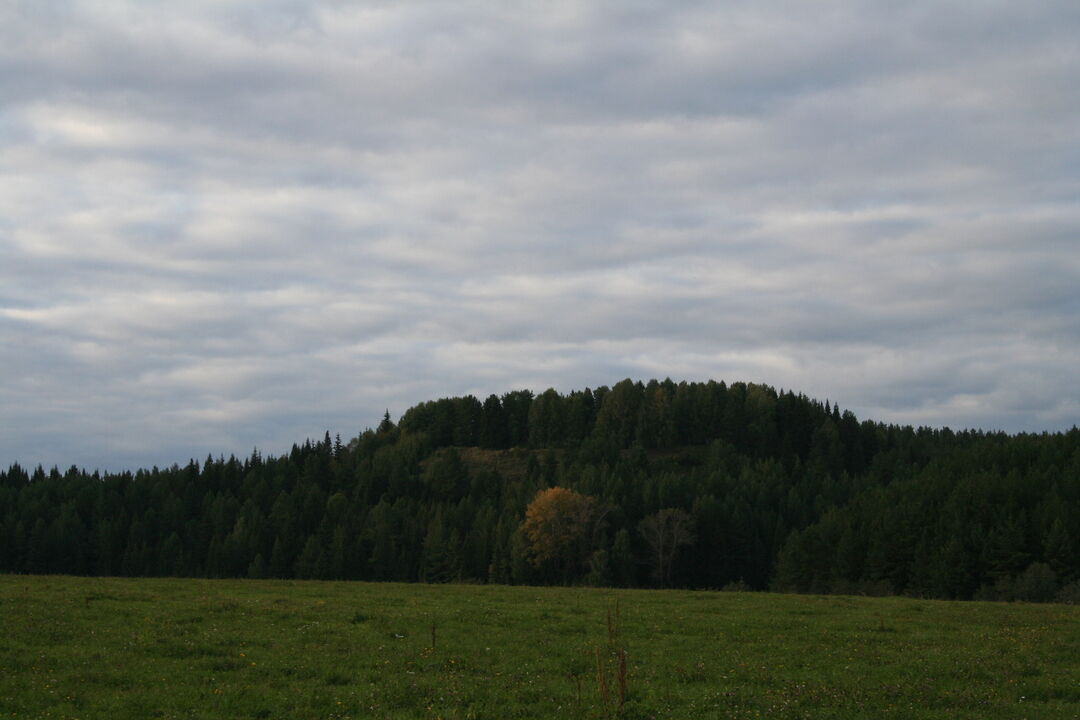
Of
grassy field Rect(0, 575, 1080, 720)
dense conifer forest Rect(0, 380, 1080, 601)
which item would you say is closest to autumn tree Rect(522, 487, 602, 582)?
dense conifer forest Rect(0, 380, 1080, 601)

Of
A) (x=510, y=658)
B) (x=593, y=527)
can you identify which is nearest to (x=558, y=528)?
(x=593, y=527)

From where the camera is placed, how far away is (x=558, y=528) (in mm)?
115312

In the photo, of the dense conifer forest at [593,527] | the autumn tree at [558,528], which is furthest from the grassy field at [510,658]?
the autumn tree at [558,528]

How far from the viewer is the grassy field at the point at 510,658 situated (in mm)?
19906

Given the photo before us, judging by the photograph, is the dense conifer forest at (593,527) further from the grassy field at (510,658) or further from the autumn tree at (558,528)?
the grassy field at (510,658)

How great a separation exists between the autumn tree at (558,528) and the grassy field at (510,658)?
247 feet

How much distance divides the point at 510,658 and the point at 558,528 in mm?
90326

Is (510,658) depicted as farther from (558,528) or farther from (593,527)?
(593,527)

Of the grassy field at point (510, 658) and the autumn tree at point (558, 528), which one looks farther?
the autumn tree at point (558, 528)

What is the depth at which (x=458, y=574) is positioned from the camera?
420 ft

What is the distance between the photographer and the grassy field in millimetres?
19906

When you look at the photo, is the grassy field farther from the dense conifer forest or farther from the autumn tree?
the autumn tree

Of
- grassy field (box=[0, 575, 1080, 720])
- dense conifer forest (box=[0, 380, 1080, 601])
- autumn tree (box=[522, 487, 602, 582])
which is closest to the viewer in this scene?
grassy field (box=[0, 575, 1080, 720])

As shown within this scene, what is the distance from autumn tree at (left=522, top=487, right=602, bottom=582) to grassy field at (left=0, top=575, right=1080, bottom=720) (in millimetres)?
75200
